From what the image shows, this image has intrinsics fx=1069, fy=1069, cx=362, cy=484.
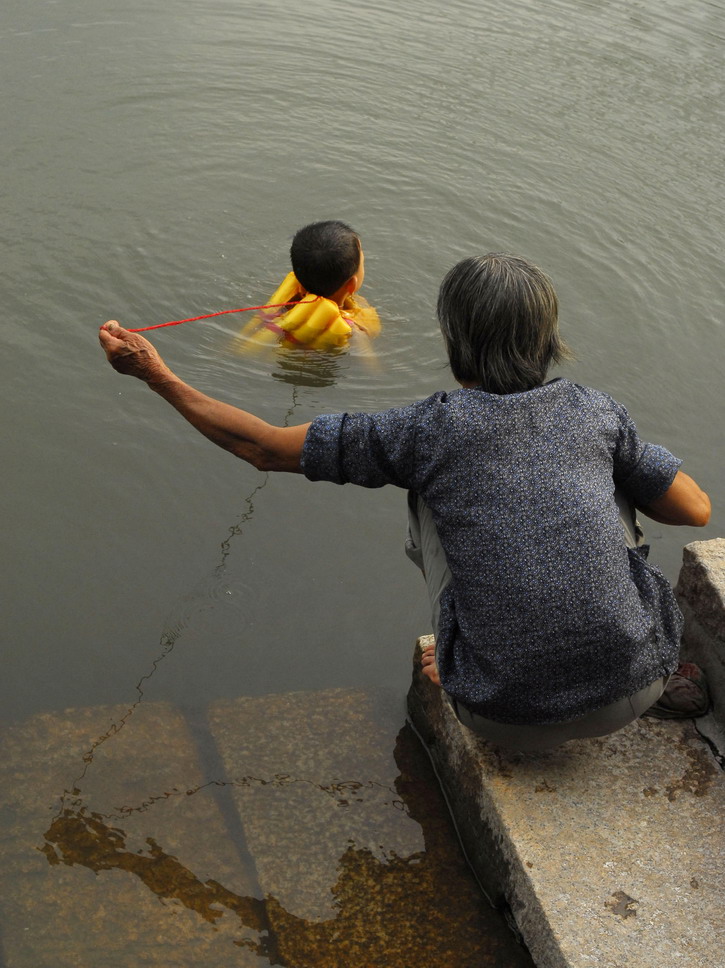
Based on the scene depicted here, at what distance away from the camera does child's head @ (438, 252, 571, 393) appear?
8.50 feet

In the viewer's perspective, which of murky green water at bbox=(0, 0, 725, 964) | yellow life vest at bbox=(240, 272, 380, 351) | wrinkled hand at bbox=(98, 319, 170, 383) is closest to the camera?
wrinkled hand at bbox=(98, 319, 170, 383)

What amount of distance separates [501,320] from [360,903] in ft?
5.48

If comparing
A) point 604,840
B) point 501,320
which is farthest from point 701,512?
point 604,840

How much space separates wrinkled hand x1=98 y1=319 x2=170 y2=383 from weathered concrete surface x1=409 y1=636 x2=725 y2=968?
4.28 feet

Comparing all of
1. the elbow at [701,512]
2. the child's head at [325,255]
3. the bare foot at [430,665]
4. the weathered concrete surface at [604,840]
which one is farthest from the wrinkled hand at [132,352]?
the child's head at [325,255]

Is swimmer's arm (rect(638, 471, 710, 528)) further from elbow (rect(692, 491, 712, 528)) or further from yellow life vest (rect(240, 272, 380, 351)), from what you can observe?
yellow life vest (rect(240, 272, 380, 351))

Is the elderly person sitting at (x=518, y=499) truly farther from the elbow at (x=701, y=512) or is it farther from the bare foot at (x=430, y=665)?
the bare foot at (x=430, y=665)

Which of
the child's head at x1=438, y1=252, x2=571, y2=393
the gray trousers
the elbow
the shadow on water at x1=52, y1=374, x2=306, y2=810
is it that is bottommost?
the shadow on water at x1=52, y1=374, x2=306, y2=810

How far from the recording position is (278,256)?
20.8 feet

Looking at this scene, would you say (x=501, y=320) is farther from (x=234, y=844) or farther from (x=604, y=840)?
(x=234, y=844)

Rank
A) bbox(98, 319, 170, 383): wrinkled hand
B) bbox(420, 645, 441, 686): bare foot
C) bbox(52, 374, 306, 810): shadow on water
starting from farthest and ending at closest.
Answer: bbox(52, 374, 306, 810): shadow on water, bbox(420, 645, 441, 686): bare foot, bbox(98, 319, 170, 383): wrinkled hand

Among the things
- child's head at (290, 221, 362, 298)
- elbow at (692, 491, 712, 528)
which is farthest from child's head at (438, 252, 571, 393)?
child's head at (290, 221, 362, 298)

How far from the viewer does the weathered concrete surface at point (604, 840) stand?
102 inches

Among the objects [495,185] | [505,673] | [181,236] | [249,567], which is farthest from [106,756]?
[495,185]
